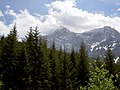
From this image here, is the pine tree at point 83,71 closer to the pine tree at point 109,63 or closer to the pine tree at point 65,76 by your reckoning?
the pine tree at point 65,76

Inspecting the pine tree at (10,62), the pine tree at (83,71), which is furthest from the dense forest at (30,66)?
the pine tree at (83,71)

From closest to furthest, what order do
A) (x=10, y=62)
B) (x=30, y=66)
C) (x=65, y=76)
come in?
(x=30, y=66), (x=10, y=62), (x=65, y=76)

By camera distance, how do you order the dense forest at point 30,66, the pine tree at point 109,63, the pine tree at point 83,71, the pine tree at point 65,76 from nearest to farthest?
the dense forest at point 30,66 → the pine tree at point 109,63 → the pine tree at point 65,76 → the pine tree at point 83,71

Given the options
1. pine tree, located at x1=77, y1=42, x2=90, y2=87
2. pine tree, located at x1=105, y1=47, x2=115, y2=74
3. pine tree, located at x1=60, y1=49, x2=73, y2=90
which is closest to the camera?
pine tree, located at x1=105, y1=47, x2=115, y2=74

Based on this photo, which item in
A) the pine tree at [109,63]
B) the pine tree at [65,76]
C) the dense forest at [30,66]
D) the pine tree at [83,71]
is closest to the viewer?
the dense forest at [30,66]

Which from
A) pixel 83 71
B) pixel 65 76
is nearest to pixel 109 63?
pixel 83 71

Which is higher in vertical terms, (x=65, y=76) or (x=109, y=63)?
(x=109, y=63)

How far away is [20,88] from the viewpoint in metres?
49.6

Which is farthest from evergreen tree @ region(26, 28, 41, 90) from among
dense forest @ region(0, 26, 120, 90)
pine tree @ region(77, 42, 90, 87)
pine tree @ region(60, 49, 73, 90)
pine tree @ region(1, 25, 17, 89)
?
pine tree @ region(77, 42, 90, 87)

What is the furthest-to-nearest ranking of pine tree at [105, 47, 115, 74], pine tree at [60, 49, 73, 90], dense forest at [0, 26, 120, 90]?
pine tree at [60, 49, 73, 90] → pine tree at [105, 47, 115, 74] → dense forest at [0, 26, 120, 90]

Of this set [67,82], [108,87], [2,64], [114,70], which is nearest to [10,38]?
[2,64]

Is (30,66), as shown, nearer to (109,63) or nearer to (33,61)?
(33,61)

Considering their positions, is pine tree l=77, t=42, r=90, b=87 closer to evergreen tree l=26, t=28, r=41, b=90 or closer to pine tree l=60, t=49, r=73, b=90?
pine tree l=60, t=49, r=73, b=90

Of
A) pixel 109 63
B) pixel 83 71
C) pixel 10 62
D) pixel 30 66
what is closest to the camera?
pixel 30 66
